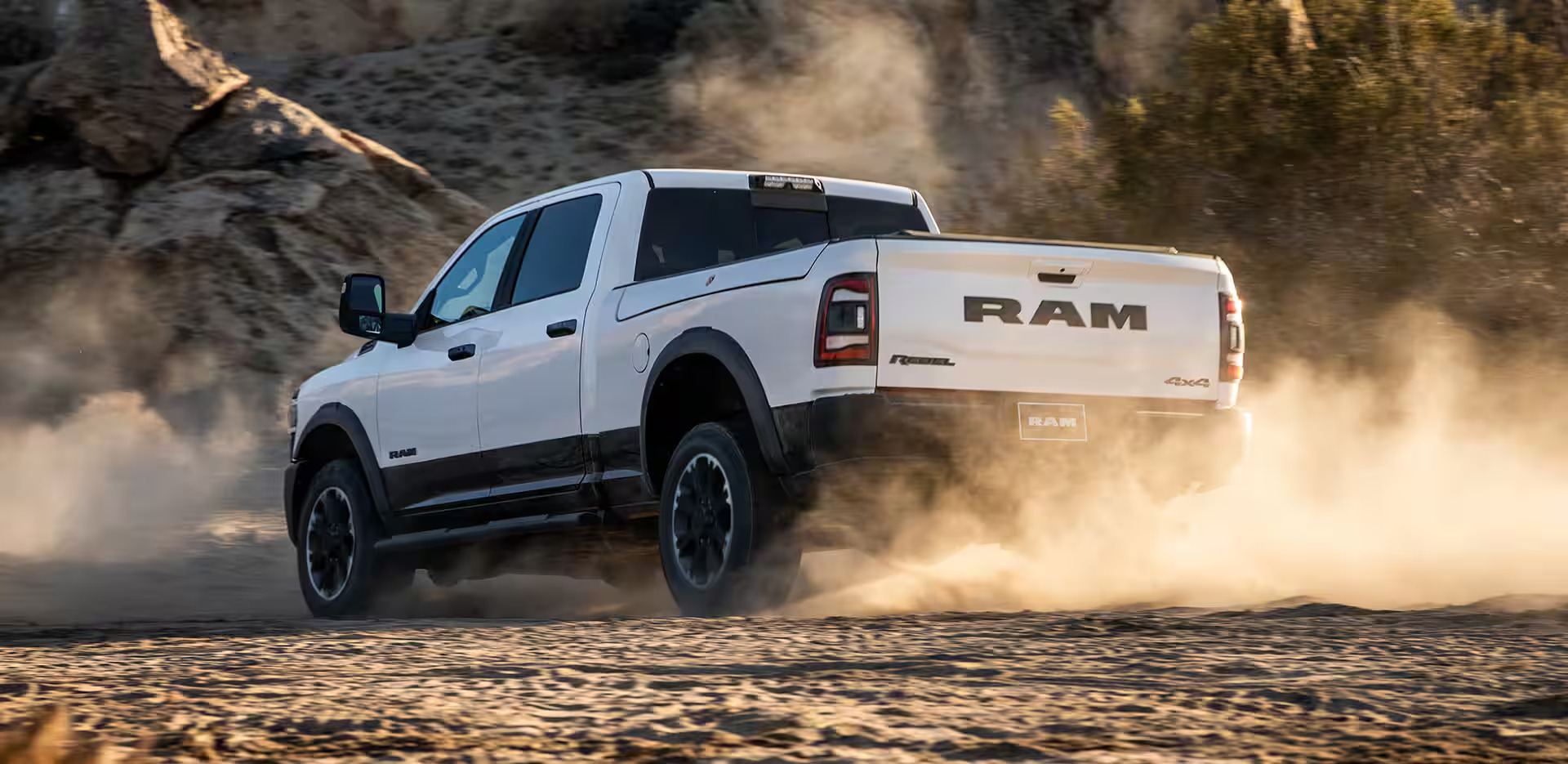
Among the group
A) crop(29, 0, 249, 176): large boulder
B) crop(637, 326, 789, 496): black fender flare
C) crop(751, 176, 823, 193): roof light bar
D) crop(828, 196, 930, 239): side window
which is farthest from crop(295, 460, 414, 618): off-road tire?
crop(29, 0, 249, 176): large boulder

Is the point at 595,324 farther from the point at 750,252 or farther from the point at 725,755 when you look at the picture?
the point at 725,755

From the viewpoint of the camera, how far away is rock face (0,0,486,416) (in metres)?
20.9

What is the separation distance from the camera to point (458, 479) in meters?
8.97

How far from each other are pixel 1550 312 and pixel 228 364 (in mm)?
13488

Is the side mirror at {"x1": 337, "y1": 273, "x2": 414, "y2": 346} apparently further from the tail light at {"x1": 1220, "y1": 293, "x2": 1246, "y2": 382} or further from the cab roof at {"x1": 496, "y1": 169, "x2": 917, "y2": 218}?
the tail light at {"x1": 1220, "y1": 293, "x2": 1246, "y2": 382}

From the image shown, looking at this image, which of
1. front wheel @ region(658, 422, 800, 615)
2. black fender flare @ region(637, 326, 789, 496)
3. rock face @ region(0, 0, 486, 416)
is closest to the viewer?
black fender flare @ region(637, 326, 789, 496)

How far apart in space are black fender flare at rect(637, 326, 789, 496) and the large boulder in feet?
55.4

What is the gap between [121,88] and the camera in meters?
22.7

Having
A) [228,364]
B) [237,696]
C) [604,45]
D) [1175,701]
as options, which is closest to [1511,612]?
[1175,701]

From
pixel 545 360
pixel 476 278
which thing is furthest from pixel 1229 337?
pixel 476 278

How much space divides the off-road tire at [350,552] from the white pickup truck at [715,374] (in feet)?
0.06

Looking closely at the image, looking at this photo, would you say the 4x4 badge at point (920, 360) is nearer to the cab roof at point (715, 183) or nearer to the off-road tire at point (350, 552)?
the cab roof at point (715, 183)

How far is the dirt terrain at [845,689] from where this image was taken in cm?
421

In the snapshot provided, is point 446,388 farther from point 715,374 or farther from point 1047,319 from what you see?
point 1047,319
